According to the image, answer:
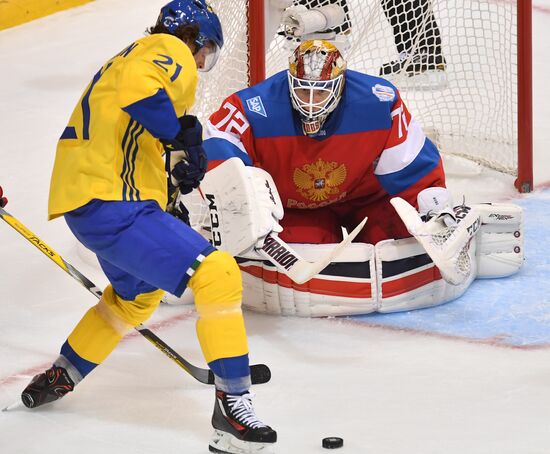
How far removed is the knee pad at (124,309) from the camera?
3.17 m

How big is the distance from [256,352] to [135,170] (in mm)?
837

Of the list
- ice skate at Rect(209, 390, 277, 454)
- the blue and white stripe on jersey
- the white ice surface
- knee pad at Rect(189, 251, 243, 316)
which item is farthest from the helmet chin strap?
ice skate at Rect(209, 390, 277, 454)

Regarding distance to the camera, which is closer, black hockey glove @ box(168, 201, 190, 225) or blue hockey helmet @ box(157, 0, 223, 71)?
blue hockey helmet @ box(157, 0, 223, 71)

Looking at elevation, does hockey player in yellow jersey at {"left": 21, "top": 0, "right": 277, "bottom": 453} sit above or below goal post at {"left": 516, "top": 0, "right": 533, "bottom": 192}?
above

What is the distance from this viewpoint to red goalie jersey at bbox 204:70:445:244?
379cm

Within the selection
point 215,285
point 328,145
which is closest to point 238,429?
point 215,285

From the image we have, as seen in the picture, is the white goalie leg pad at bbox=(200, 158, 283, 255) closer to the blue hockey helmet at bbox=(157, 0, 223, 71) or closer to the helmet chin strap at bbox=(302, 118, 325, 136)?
the helmet chin strap at bbox=(302, 118, 325, 136)

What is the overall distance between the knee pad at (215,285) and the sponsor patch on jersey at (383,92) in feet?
3.66

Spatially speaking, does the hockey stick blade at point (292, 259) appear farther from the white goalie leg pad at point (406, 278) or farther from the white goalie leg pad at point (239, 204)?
the white goalie leg pad at point (406, 278)

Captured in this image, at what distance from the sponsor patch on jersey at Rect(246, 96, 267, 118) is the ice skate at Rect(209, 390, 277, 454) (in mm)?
1119

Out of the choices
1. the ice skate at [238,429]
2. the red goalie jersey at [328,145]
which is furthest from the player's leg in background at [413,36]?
the ice skate at [238,429]

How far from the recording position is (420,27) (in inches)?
196

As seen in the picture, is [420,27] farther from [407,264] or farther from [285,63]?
[407,264]

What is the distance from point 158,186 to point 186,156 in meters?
0.10
